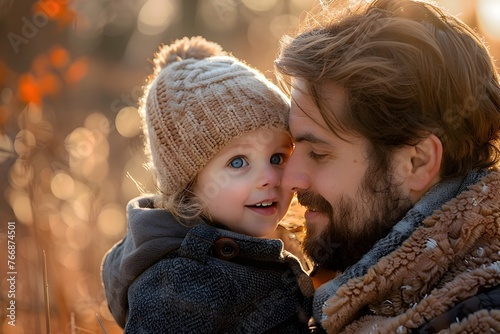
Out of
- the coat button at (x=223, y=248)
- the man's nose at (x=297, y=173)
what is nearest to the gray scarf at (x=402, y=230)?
the coat button at (x=223, y=248)

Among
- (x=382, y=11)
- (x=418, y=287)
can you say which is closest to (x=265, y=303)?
(x=418, y=287)

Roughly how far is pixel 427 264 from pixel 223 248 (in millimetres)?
727

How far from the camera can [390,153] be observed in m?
2.36

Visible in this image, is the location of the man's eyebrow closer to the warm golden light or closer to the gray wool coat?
the gray wool coat

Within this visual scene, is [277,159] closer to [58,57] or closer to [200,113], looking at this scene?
[200,113]

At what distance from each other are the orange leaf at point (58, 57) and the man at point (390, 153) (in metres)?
3.87

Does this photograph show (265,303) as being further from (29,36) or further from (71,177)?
(29,36)

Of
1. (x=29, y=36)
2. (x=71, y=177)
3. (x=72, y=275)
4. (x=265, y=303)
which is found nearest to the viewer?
(x=265, y=303)

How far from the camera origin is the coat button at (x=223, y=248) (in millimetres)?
2309

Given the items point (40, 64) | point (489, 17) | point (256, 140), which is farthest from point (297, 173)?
point (489, 17)

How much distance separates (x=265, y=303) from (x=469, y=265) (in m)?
0.72

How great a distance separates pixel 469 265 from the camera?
1.93 metres

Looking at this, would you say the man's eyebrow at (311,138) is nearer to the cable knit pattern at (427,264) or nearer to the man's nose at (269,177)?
the man's nose at (269,177)

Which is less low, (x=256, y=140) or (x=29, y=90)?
(x=256, y=140)
